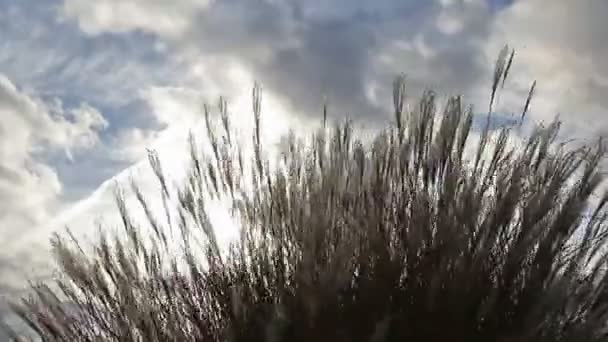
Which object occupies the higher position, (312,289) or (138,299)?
(138,299)

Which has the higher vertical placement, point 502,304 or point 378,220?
point 378,220

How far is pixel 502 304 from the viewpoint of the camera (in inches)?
155

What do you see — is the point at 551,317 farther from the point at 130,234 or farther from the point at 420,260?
the point at 130,234

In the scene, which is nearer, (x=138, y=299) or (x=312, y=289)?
(x=312, y=289)

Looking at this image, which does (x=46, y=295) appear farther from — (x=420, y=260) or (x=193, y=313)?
(x=420, y=260)

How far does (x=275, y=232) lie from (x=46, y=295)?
166 centimetres

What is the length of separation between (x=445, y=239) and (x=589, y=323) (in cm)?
77

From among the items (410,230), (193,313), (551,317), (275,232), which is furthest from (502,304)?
(193,313)

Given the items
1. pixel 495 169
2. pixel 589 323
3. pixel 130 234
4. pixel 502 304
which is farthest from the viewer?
pixel 130 234

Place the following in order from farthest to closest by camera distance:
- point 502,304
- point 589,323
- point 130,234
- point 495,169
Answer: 1. point 130,234
2. point 495,169
3. point 502,304
4. point 589,323

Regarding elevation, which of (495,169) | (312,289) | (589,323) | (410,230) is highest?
(495,169)

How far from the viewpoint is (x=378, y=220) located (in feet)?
13.7

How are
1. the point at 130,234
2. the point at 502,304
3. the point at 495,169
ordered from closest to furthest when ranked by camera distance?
1. the point at 502,304
2. the point at 495,169
3. the point at 130,234

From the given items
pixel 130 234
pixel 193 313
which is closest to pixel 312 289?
pixel 193 313
